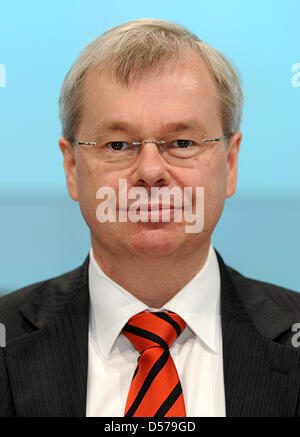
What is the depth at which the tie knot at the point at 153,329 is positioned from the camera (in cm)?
182

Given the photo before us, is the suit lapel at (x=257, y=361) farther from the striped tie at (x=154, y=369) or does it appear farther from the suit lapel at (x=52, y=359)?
the suit lapel at (x=52, y=359)

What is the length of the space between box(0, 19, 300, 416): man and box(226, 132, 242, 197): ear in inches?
2.5

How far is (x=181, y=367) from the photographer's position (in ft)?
6.08

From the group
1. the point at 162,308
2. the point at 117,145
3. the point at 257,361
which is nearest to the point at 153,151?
the point at 117,145

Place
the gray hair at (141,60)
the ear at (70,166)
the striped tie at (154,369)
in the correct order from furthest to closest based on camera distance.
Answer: the ear at (70,166) < the gray hair at (141,60) < the striped tie at (154,369)

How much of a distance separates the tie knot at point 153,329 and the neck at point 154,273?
92 mm

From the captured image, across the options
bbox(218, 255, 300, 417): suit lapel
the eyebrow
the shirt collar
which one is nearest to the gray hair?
the eyebrow

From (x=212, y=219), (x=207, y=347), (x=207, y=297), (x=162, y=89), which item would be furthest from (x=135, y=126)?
(x=207, y=347)

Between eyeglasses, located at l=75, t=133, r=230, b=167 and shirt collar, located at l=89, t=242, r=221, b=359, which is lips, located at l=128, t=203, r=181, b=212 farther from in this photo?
shirt collar, located at l=89, t=242, r=221, b=359

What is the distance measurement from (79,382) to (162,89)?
0.98m

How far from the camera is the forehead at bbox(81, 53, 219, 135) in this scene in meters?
1.80

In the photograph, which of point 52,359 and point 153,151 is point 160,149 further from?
point 52,359

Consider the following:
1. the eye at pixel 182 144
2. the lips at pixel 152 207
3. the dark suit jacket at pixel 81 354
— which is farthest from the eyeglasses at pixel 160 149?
the dark suit jacket at pixel 81 354

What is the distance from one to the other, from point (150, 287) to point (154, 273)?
6cm
